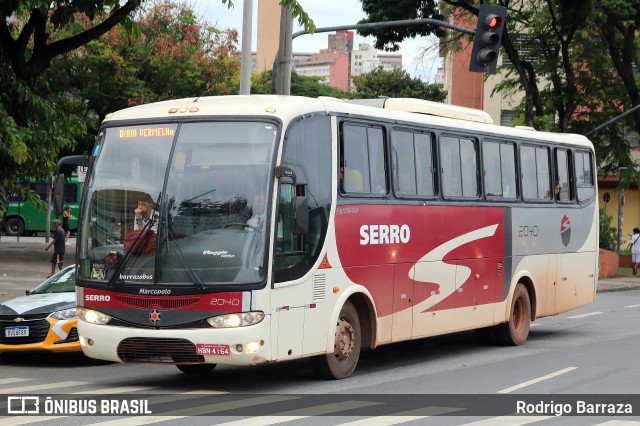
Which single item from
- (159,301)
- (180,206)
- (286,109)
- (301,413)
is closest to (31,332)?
(159,301)

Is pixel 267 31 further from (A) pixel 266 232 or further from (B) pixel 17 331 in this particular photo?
(A) pixel 266 232

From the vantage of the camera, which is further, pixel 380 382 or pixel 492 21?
pixel 492 21

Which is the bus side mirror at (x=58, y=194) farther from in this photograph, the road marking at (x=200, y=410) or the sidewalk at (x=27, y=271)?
the sidewalk at (x=27, y=271)

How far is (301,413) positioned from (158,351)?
7.13 feet

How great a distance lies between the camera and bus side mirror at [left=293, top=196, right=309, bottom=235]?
13.1 meters

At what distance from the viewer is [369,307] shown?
14938 millimetres

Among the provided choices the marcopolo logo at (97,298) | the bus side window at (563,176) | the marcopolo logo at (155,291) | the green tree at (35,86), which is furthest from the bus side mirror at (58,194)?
the bus side window at (563,176)

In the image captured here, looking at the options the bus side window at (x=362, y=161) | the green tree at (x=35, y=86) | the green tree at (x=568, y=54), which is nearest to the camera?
the bus side window at (x=362, y=161)

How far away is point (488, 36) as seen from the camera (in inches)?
874

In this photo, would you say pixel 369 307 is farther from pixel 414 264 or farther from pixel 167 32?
pixel 167 32

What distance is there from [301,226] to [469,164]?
17.6 ft

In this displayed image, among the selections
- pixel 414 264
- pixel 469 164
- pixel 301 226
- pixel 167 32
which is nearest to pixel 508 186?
pixel 469 164

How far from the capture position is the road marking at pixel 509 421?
10695mm

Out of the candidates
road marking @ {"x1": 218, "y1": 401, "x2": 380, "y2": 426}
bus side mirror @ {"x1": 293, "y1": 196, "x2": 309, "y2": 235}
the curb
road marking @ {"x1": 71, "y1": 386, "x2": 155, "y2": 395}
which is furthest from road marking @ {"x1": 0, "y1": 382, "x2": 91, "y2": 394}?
the curb
